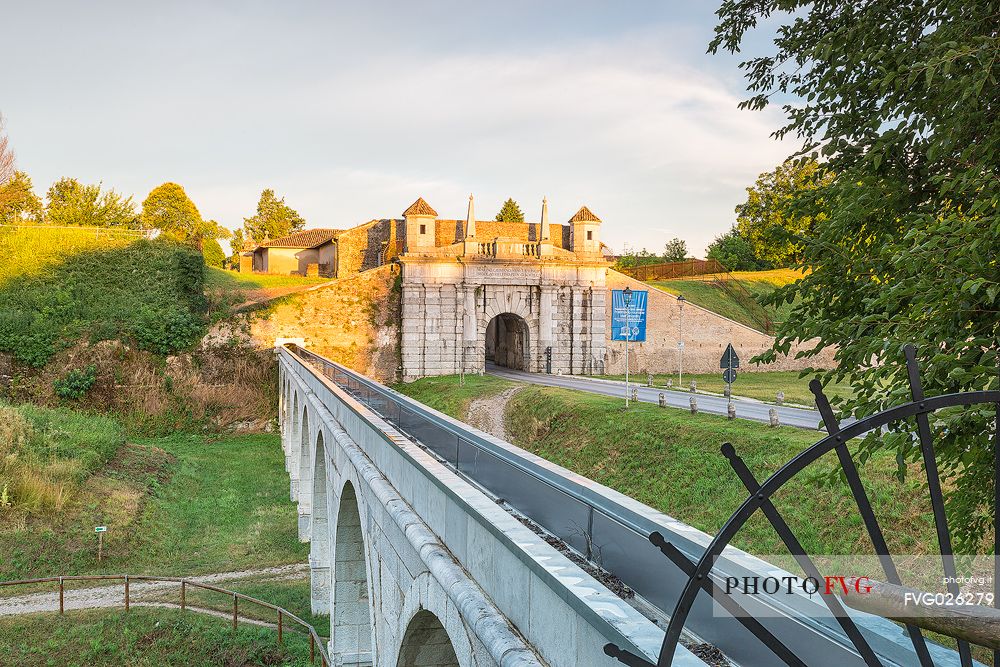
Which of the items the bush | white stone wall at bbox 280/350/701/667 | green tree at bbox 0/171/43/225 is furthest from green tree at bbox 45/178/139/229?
white stone wall at bbox 280/350/701/667

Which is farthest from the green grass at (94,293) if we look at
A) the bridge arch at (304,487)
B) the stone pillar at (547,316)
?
the stone pillar at (547,316)

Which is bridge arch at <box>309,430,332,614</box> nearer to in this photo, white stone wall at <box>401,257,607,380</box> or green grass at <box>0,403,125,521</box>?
green grass at <box>0,403,125,521</box>

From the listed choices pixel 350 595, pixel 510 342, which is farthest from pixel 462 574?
pixel 510 342

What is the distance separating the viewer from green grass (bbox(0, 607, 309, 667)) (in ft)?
45.6

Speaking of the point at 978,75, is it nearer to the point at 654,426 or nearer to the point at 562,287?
the point at 654,426

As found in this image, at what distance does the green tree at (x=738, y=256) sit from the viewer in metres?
57.9

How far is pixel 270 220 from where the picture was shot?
78438mm

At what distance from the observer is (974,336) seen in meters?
5.40

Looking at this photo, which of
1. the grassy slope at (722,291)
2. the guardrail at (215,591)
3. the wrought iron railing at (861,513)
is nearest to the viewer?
the wrought iron railing at (861,513)

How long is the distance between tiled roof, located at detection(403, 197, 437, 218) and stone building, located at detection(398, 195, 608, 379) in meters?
0.05

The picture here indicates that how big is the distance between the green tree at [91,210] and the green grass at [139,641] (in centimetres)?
4205

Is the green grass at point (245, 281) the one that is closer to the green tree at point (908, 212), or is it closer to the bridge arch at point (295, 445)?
the bridge arch at point (295, 445)

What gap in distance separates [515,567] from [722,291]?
45.5 meters

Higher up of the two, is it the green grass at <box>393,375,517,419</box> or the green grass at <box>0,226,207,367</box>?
the green grass at <box>0,226,207,367</box>
